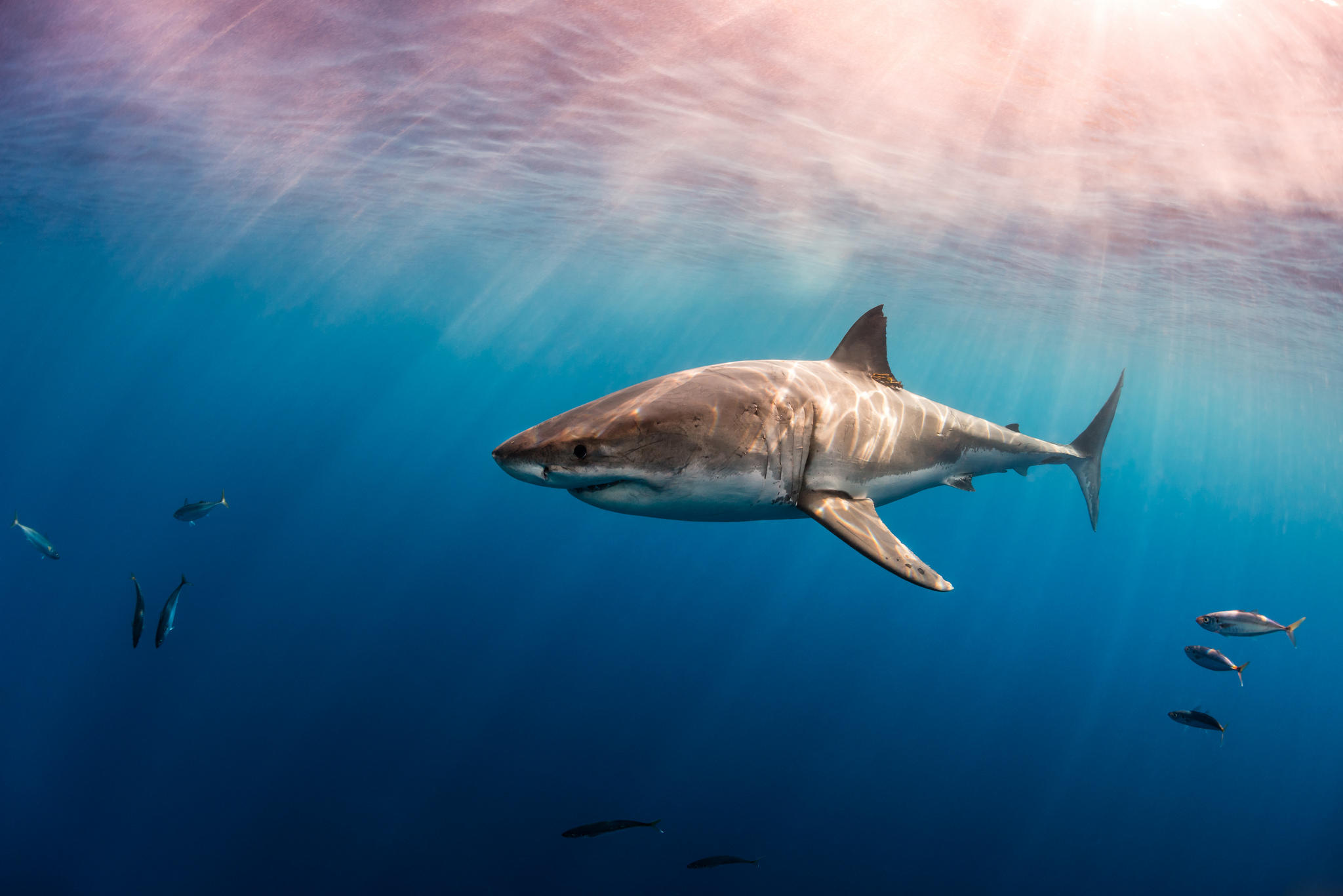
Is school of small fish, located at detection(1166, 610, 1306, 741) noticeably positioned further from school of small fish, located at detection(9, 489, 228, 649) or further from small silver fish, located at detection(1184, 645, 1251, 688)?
school of small fish, located at detection(9, 489, 228, 649)

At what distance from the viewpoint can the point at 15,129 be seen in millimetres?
15117

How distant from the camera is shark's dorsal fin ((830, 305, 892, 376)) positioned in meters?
4.84

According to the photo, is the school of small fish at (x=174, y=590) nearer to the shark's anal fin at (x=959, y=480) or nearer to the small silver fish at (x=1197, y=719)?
the shark's anal fin at (x=959, y=480)

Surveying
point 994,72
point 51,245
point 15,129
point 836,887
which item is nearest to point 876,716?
point 836,887

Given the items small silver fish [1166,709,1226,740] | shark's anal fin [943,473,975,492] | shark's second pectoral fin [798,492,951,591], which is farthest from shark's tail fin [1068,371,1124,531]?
shark's second pectoral fin [798,492,951,591]

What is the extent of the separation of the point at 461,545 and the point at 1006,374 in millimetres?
57976

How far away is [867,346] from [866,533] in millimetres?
2221

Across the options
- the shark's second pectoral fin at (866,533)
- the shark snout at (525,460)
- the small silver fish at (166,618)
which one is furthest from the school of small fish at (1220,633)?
the small silver fish at (166,618)

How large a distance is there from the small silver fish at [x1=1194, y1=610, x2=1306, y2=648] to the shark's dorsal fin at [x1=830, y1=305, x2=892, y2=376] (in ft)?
19.1

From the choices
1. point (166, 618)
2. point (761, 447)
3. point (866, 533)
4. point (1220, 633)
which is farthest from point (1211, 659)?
point (166, 618)

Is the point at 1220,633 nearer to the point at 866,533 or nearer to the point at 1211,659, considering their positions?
the point at 1211,659

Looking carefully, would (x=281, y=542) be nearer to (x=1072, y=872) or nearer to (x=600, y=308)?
(x=1072, y=872)

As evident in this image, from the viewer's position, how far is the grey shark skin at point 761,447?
9.14 feet

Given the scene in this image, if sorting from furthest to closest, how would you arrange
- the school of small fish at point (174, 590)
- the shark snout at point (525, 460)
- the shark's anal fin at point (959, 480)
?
1. the school of small fish at point (174, 590)
2. the shark's anal fin at point (959, 480)
3. the shark snout at point (525, 460)
